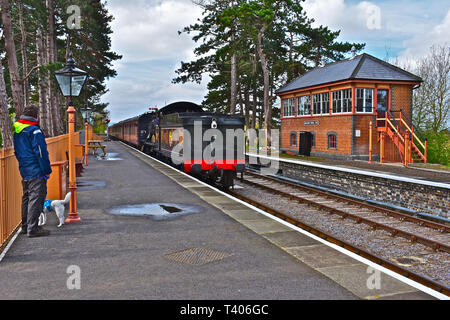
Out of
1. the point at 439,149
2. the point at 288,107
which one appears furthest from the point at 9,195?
the point at 288,107

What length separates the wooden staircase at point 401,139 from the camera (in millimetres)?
23156

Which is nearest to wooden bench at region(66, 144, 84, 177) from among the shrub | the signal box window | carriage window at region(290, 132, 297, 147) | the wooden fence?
the wooden fence

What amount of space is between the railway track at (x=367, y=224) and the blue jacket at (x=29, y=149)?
6130 millimetres

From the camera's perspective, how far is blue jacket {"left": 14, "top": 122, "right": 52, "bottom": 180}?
6.88m

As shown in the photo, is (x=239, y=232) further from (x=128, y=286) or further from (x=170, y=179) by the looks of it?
(x=170, y=179)

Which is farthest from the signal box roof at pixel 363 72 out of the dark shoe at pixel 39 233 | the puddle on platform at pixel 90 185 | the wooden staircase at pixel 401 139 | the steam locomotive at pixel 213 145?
the dark shoe at pixel 39 233

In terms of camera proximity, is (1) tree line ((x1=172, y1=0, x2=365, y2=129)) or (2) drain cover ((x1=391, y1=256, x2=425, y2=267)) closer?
(2) drain cover ((x1=391, y1=256, x2=425, y2=267))

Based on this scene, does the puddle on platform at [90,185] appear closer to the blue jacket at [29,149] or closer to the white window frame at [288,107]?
the blue jacket at [29,149]

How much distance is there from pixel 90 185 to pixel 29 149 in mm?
7305

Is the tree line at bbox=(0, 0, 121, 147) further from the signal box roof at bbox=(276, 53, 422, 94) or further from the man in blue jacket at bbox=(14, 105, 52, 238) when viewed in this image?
the signal box roof at bbox=(276, 53, 422, 94)

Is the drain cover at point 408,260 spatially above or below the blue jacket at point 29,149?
below

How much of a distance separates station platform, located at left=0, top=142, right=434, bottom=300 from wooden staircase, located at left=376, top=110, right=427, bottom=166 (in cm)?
1712
